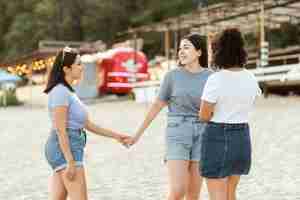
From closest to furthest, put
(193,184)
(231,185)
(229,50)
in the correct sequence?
1. (229,50)
2. (231,185)
3. (193,184)

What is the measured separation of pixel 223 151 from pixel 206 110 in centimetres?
28

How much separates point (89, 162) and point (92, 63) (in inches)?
1085

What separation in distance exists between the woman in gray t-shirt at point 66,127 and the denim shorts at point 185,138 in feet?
2.32

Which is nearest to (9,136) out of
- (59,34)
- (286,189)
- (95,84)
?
(286,189)

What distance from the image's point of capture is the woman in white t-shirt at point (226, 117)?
15.1ft

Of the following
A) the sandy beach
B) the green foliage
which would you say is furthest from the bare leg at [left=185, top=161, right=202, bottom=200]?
the green foliage

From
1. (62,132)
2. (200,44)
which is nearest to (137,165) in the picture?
(200,44)

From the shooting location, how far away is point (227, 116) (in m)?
4.69

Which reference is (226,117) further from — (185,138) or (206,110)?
(185,138)

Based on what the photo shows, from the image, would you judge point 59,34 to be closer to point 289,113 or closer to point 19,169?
point 289,113

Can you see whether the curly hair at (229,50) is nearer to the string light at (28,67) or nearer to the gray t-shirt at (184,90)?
the gray t-shirt at (184,90)

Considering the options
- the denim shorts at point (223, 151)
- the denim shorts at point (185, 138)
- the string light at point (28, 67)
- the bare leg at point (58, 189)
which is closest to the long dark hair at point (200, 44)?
the denim shorts at point (185, 138)

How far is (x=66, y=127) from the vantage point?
5.05m

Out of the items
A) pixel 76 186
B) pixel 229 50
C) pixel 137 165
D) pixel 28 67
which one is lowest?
pixel 137 165
